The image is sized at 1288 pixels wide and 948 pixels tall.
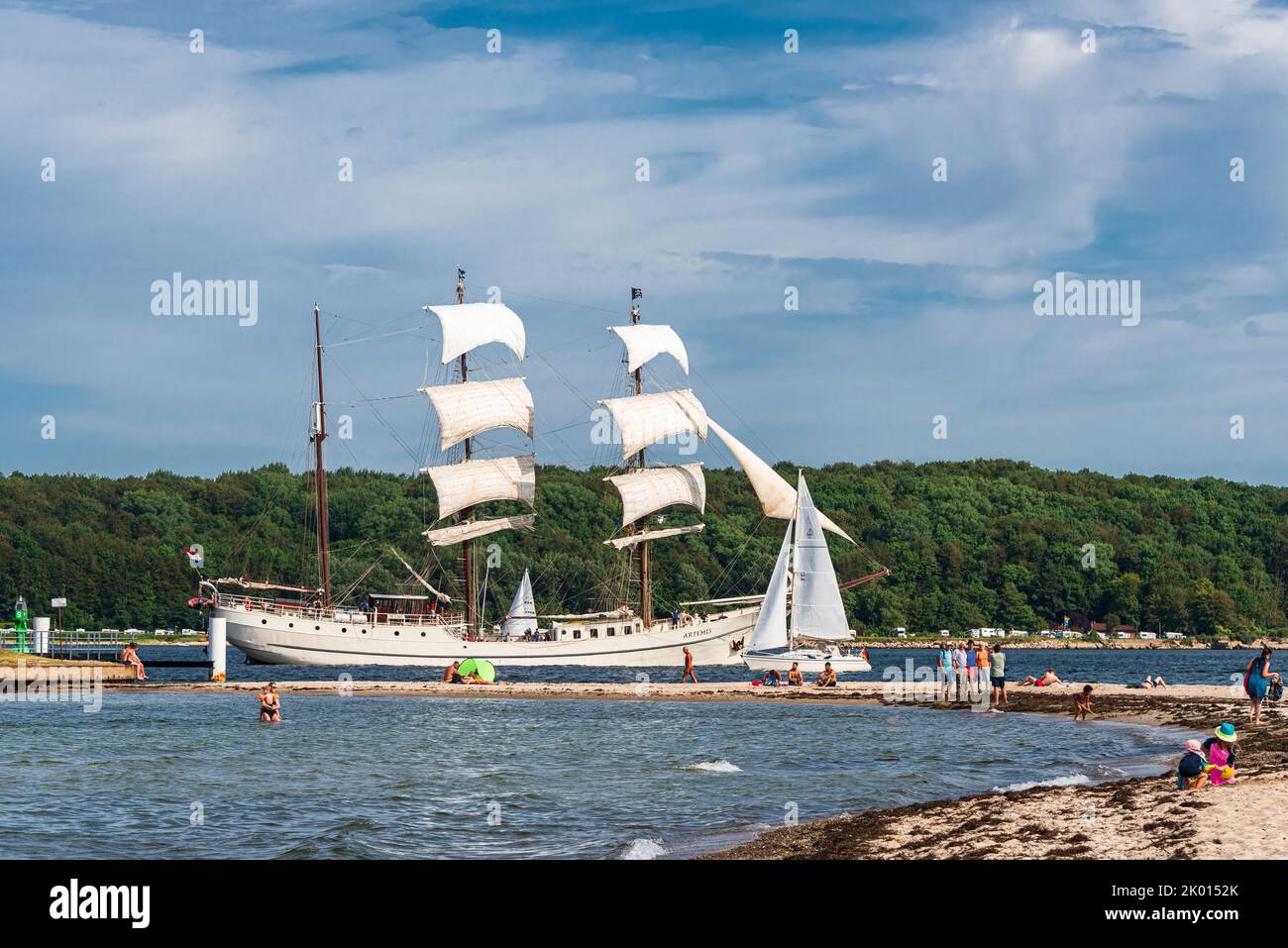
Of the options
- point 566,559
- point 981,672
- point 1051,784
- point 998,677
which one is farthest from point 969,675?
point 566,559

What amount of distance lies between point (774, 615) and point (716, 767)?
44451 millimetres

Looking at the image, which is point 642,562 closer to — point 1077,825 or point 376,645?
point 376,645

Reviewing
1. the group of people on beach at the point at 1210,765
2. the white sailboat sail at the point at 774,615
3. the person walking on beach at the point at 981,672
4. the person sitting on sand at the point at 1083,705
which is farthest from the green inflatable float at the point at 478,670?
the group of people on beach at the point at 1210,765

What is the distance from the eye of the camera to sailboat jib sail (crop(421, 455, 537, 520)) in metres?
100

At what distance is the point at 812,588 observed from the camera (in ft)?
245

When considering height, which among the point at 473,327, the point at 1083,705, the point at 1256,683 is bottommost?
the point at 1083,705

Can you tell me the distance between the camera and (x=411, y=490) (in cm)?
18325

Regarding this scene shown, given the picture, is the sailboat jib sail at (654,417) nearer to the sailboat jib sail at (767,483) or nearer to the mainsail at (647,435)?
the mainsail at (647,435)

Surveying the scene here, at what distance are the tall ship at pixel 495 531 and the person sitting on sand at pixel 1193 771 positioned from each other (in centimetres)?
6766

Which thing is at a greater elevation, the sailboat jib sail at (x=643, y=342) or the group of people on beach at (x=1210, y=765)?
the sailboat jib sail at (x=643, y=342)

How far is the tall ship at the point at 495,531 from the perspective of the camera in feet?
305

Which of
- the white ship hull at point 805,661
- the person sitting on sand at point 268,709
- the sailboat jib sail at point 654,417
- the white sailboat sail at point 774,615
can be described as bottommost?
the white ship hull at point 805,661
